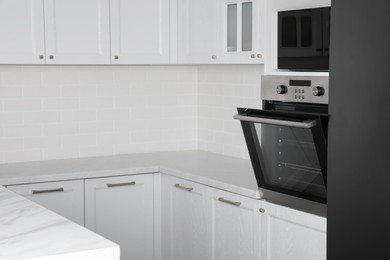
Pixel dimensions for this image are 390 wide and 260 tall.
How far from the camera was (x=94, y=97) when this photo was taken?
4.76 metres

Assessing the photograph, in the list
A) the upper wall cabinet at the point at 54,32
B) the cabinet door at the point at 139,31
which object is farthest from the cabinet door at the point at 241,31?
the upper wall cabinet at the point at 54,32

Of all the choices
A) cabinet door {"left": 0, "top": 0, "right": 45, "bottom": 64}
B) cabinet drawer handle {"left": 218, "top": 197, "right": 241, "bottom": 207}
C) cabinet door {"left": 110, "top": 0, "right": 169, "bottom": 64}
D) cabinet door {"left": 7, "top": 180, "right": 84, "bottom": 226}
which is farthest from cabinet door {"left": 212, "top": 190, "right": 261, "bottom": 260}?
cabinet door {"left": 0, "top": 0, "right": 45, "bottom": 64}

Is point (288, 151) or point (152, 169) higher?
point (288, 151)

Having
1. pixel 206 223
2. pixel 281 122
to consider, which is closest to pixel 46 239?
pixel 281 122

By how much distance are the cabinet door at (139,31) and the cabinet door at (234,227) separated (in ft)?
3.85

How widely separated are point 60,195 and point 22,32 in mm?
996

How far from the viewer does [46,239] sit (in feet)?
7.81

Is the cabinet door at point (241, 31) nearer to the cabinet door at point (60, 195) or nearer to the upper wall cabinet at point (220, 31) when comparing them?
the upper wall cabinet at point (220, 31)

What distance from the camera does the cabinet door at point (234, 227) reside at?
3.55 metres

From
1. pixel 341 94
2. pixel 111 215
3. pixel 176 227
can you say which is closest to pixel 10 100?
pixel 111 215

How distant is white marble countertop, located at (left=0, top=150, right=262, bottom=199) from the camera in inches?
151

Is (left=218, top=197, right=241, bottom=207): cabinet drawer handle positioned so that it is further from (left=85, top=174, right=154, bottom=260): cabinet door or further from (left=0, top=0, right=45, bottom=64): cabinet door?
(left=0, top=0, right=45, bottom=64): cabinet door

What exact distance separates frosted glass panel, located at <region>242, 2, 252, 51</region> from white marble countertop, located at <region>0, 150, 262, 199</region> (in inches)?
29.1

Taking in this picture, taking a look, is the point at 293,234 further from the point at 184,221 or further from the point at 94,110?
the point at 94,110
